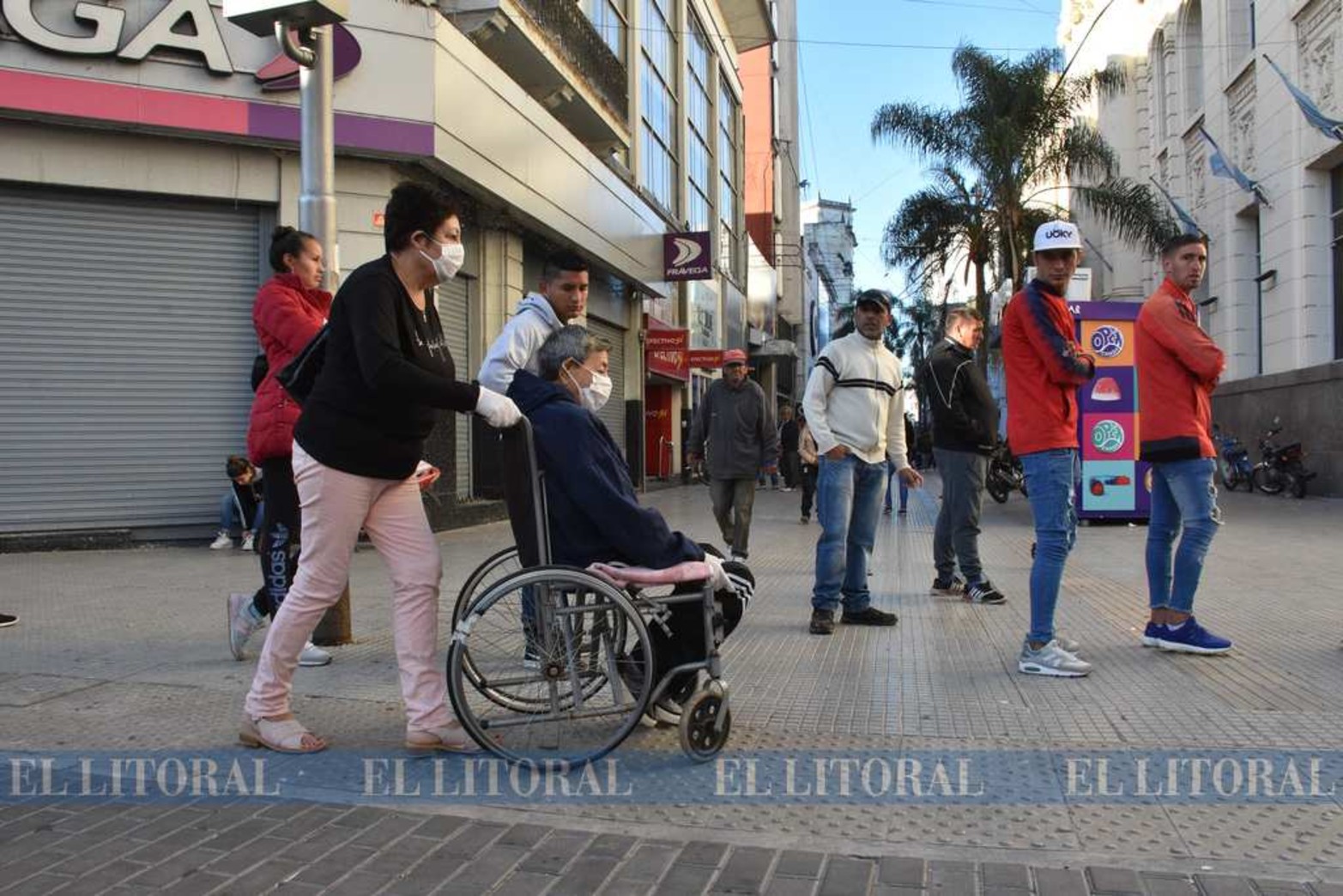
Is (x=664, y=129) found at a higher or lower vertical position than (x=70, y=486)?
higher

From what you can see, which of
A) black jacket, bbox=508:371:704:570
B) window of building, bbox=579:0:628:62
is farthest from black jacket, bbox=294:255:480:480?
window of building, bbox=579:0:628:62

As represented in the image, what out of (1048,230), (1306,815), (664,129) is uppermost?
(664,129)

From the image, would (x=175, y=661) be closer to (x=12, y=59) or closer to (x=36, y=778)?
(x=36, y=778)

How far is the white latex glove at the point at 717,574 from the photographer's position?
334 cm

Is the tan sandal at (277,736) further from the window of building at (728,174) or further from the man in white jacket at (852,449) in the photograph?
the window of building at (728,174)

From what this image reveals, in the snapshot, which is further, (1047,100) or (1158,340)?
(1047,100)

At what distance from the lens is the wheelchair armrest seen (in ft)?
10.7

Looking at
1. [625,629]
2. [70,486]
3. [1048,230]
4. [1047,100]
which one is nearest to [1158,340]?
[1048,230]

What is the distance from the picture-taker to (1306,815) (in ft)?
9.36

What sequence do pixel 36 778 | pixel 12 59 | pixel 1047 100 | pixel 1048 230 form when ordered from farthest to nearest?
pixel 1047 100 → pixel 12 59 → pixel 1048 230 → pixel 36 778

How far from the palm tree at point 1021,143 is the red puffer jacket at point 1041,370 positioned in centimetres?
1933

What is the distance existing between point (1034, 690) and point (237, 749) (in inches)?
119

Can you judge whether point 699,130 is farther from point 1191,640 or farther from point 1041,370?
point 1191,640

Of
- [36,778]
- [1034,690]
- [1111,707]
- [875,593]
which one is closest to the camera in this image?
[36,778]
